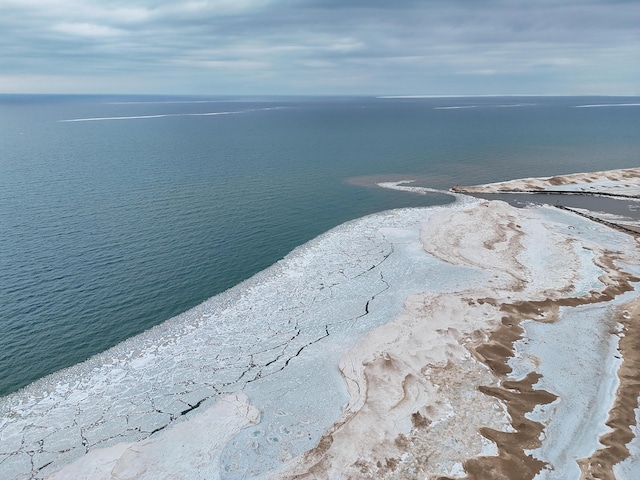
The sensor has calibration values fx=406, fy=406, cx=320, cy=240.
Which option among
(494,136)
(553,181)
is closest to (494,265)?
(553,181)

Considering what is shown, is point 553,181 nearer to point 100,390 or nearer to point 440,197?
point 440,197

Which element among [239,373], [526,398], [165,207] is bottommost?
[239,373]

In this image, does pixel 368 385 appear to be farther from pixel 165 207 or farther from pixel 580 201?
pixel 580 201

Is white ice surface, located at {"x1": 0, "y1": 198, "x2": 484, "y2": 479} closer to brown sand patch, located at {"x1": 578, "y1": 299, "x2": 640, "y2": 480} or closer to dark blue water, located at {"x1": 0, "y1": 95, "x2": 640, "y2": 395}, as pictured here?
dark blue water, located at {"x1": 0, "y1": 95, "x2": 640, "y2": 395}

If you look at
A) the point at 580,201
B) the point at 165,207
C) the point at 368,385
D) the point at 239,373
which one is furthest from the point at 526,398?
the point at 580,201

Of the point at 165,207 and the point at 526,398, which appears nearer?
the point at 526,398
